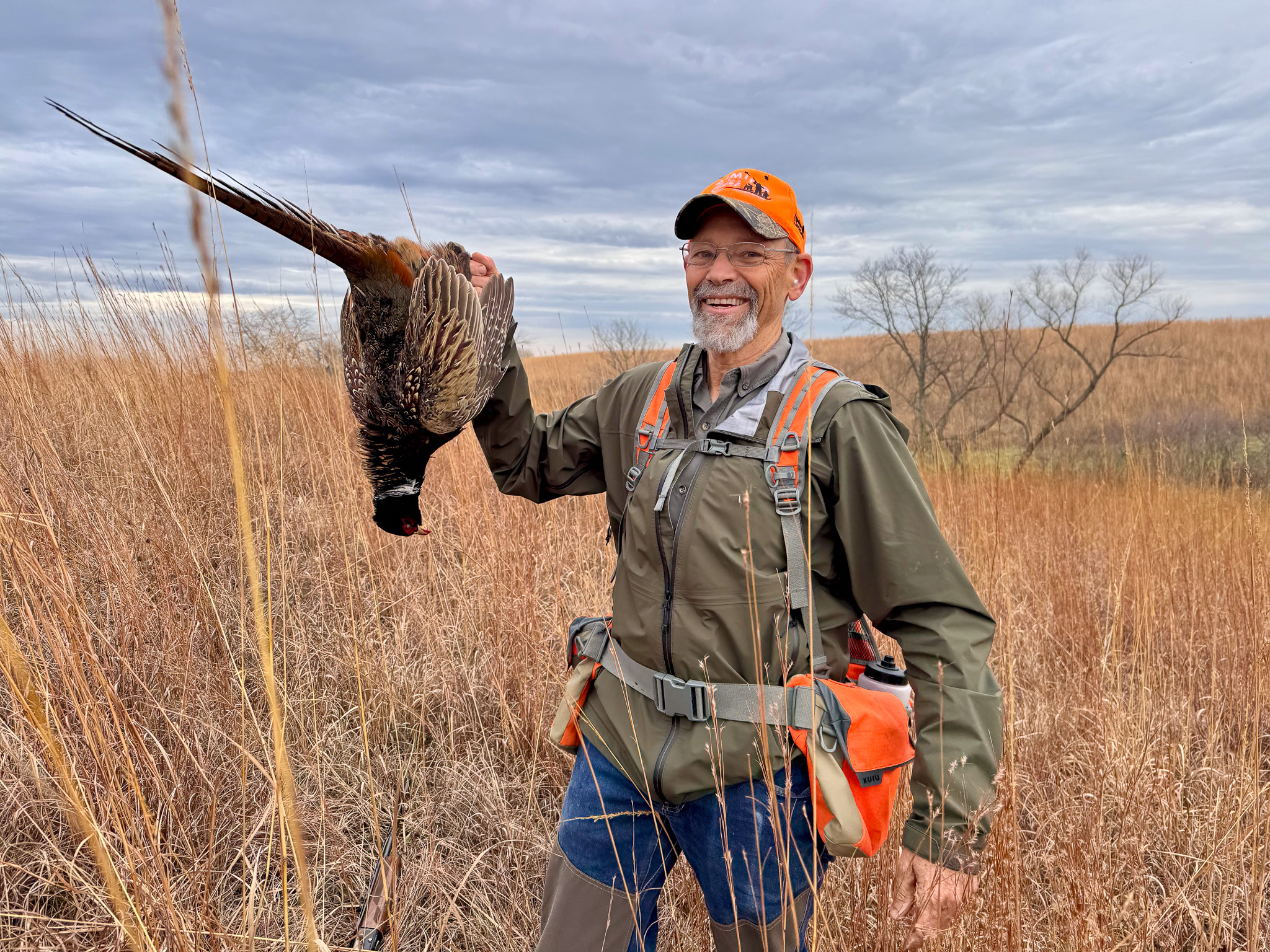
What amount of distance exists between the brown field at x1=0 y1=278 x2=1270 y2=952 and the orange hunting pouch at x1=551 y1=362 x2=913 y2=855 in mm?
273

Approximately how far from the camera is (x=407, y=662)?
3.57m

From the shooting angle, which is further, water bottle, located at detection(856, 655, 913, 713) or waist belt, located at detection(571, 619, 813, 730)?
water bottle, located at detection(856, 655, 913, 713)

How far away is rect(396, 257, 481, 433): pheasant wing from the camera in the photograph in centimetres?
208

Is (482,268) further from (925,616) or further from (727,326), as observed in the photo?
(925,616)

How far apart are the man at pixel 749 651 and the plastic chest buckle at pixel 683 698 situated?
0.09ft

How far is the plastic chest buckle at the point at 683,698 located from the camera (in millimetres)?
1672

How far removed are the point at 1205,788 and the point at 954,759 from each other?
2.57 metres

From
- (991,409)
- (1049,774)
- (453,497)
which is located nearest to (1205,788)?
(1049,774)

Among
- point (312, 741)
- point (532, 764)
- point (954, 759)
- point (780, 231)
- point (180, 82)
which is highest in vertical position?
point (780, 231)

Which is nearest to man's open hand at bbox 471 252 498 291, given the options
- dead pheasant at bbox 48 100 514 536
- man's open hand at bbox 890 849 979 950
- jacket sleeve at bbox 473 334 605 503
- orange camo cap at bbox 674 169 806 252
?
dead pheasant at bbox 48 100 514 536

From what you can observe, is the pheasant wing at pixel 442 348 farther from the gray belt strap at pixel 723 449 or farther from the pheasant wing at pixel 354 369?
the gray belt strap at pixel 723 449

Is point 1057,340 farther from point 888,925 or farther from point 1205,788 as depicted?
point 888,925

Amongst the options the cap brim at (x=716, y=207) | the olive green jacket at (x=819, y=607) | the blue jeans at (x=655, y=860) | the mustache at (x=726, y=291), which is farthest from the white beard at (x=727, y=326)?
the blue jeans at (x=655, y=860)

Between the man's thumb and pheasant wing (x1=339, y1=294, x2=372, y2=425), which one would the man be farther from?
pheasant wing (x1=339, y1=294, x2=372, y2=425)
